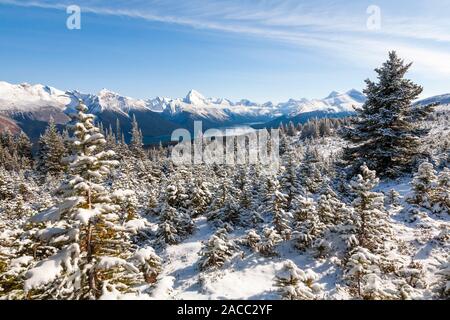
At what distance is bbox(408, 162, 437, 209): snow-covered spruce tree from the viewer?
52.5 feet

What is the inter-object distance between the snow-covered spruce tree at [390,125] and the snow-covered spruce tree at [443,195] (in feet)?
20.1

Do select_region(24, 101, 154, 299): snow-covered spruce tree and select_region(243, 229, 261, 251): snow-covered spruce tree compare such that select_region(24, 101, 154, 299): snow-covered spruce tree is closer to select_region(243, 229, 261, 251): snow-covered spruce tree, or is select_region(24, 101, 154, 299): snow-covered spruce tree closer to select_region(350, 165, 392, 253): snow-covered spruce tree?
select_region(243, 229, 261, 251): snow-covered spruce tree

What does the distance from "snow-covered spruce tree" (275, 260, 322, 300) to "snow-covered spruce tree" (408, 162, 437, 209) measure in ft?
37.8

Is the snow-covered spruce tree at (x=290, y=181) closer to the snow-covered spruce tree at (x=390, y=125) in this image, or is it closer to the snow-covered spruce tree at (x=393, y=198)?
the snow-covered spruce tree at (x=393, y=198)

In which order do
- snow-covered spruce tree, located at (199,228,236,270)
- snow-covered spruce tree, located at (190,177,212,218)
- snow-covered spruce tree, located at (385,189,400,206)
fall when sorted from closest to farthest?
snow-covered spruce tree, located at (199,228,236,270) < snow-covered spruce tree, located at (385,189,400,206) < snow-covered spruce tree, located at (190,177,212,218)

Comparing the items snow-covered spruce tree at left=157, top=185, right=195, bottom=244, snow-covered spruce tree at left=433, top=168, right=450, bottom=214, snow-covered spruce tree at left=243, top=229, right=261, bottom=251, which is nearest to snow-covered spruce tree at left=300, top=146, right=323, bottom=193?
snow-covered spruce tree at left=433, top=168, right=450, bottom=214

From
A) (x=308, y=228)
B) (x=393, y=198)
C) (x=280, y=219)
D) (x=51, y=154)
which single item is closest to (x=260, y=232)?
(x=280, y=219)

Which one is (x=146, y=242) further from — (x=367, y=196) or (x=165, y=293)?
(x=367, y=196)

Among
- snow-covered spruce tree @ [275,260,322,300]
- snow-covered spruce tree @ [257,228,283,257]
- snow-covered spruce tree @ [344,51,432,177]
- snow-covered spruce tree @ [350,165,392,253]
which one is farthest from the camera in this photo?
snow-covered spruce tree @ [344,51,432,177]

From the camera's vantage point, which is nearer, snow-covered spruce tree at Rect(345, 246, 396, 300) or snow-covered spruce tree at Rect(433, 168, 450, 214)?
snow-covered spruce tree at Rect(345, 246, 396, 300)

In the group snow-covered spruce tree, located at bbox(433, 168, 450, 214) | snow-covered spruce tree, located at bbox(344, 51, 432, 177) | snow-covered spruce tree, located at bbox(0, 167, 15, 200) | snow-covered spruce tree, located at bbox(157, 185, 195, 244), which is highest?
snow-covered spruce tree, located at bbox(344, 51, 432, 177)
